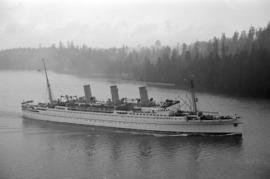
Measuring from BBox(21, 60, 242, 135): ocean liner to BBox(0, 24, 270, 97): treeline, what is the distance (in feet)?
63.2

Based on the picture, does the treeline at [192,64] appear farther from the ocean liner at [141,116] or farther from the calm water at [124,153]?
the ocean liner at [141,116]

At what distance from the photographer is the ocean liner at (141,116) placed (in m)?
26.2

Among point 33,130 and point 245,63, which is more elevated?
point 245,63

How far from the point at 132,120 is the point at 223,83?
2415cm

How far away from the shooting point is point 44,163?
20.7 meters

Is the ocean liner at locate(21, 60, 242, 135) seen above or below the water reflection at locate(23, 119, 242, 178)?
above

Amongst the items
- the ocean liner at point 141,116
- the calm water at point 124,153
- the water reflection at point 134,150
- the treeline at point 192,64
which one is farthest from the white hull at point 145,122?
the treeline at point 192,64

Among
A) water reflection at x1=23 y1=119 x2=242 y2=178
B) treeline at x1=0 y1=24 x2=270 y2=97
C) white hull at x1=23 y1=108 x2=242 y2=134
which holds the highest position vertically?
treeline at x1=0 y1=24 x2=270 y2=97

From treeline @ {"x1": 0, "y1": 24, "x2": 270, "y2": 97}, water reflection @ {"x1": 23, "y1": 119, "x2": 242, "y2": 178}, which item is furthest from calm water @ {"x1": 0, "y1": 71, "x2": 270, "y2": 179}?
treeline @ {"x1": 0, "y1": 24, "x2": 270, "y2": 97}

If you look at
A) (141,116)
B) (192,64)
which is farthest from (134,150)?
(192,64)

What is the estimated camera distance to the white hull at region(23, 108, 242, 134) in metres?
26.0

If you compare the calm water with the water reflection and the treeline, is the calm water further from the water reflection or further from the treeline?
the treeline

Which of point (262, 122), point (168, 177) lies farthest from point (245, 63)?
point (168, 177)

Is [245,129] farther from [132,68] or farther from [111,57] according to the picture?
[111,57]
